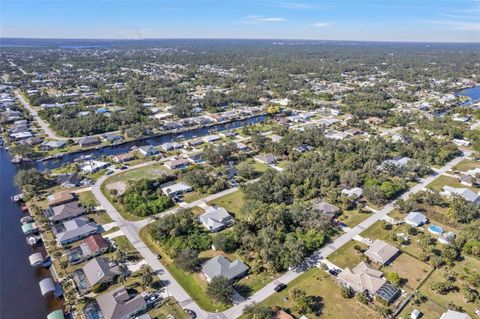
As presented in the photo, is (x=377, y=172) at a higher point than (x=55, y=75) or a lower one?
lower

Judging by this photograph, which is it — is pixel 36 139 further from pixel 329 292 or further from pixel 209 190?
pixel 329 292

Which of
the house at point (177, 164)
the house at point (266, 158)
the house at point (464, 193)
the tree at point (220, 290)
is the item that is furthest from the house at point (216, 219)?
the house at point (464, 193)

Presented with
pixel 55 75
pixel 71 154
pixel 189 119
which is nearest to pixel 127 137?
pixel 71 154

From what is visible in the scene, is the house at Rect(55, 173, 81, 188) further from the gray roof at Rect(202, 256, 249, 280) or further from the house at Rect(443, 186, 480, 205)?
the house at Rect(443, 186, 480, 205)

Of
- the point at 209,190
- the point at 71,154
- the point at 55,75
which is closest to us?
the point at 209,190

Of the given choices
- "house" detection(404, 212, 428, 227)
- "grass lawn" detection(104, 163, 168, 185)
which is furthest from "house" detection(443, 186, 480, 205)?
"grass lawn" detection(104, 163, 168, 185)

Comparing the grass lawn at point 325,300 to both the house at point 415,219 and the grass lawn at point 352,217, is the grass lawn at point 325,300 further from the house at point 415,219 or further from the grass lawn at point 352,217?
the house at point 415,219
